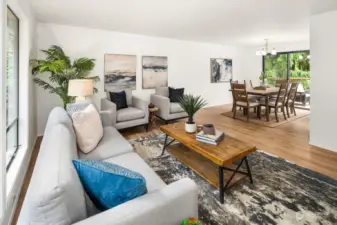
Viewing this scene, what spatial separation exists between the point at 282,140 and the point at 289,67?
435 centimetres

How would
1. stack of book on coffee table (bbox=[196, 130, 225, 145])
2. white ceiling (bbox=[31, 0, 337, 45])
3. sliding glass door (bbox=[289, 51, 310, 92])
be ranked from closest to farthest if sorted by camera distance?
stack of book on coffee table (bbox=[196, 130, 225, 145]), white ceiling (bbox=[31, 0, 337, 45]), sliding glass door (bbox=[289, 51, 310, 92])

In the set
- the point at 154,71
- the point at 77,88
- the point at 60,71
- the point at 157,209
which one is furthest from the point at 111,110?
the point at 157,209

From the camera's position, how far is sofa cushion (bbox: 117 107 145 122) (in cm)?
376

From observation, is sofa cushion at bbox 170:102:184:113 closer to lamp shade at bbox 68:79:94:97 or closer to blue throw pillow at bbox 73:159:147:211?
lamp shade at bbox 68:79:94:97

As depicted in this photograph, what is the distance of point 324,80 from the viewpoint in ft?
10.2

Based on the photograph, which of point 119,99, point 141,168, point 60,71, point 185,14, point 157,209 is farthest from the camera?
point 119,99

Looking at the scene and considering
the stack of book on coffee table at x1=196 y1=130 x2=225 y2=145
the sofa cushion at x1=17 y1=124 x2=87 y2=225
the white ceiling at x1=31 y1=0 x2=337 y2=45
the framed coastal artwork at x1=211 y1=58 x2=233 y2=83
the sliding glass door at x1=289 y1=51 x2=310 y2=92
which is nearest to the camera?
the sofa cushion at x1=17 y1=124 x2=87 y2=225

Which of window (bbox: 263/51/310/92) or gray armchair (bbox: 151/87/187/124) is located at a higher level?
window (bbox: 263/51/310/92)

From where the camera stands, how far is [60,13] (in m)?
3.30

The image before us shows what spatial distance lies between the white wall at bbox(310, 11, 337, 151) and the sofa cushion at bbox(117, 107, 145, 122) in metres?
3.09

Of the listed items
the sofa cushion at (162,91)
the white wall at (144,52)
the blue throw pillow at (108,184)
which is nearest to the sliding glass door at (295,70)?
the white wall at (144,52)

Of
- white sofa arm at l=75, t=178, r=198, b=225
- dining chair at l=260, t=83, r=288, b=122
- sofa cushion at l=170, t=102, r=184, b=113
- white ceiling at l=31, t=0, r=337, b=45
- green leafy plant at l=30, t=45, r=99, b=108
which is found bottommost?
white sofa arm at l=75, t=178, r=198, b=225

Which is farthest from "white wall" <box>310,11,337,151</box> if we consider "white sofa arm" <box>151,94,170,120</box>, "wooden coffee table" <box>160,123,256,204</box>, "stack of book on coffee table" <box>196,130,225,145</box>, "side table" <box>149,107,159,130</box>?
"side table" <box>149,107,159,130</box>

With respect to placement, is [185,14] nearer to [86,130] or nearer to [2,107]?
[86,130]
